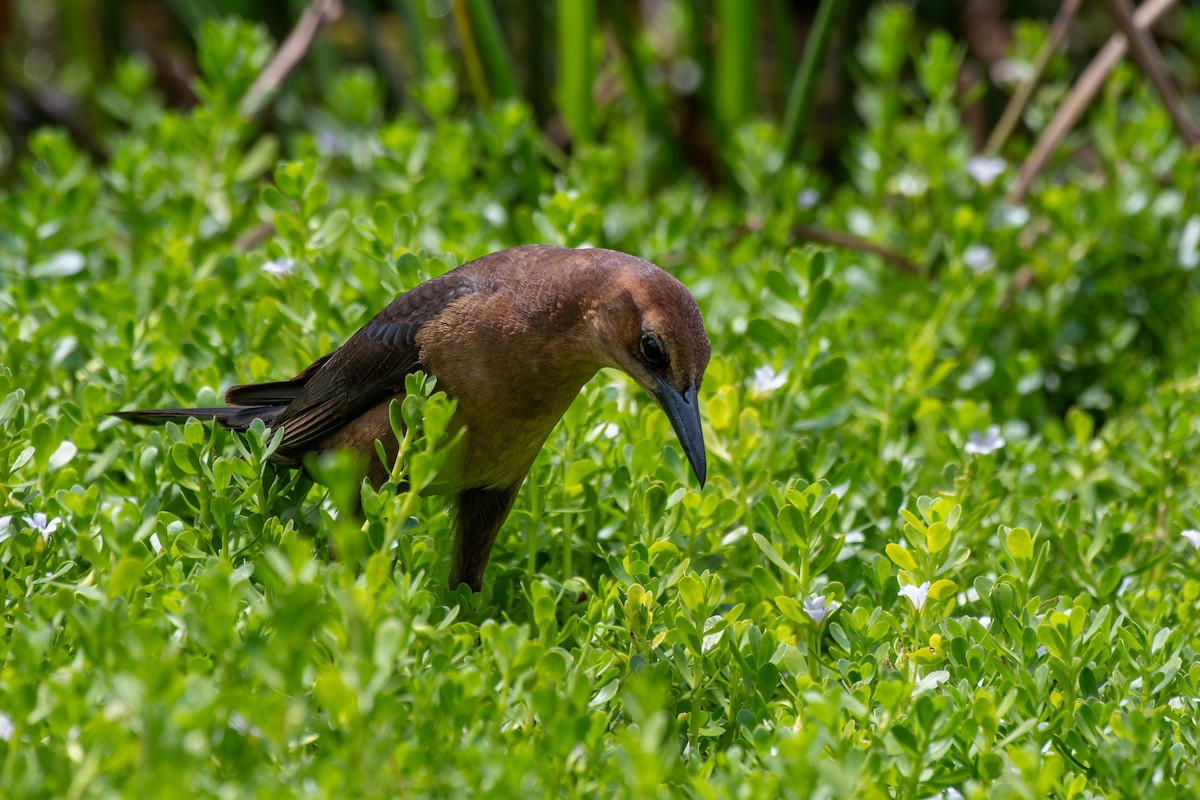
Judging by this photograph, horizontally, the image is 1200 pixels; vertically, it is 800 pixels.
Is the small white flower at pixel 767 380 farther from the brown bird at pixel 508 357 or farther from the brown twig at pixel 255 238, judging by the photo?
the brown twig at pixel 255 238

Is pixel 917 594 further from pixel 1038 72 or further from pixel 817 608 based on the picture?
pixel 1038 72


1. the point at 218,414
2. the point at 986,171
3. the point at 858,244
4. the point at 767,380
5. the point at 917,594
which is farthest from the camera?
the point at 986,171

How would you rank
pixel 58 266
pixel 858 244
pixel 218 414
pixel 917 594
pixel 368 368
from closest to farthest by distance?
pixel 917 594
pixel 368 368
pixel 218 414
pixel 58 266
pixel 858 244

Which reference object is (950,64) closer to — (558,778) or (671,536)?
(671,536)

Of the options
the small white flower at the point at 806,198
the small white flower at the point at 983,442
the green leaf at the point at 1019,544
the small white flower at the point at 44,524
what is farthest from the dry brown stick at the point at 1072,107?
the small white flower at the point at 44,524

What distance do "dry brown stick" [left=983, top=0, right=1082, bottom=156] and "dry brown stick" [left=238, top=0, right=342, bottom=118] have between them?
210cm

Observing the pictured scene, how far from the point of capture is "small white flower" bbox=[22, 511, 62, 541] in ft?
7.51

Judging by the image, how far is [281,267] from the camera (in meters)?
2.94

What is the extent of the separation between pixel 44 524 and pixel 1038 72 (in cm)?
324

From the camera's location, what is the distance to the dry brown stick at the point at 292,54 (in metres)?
3.90

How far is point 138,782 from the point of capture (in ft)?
4.99

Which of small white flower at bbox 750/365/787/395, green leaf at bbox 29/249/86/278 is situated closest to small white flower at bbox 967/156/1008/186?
small white flower at bbox 750/365/787/395

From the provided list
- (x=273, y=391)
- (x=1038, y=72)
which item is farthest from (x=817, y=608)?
(x=1038, y=72)

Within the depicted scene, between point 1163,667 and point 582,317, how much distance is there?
3.72ft
